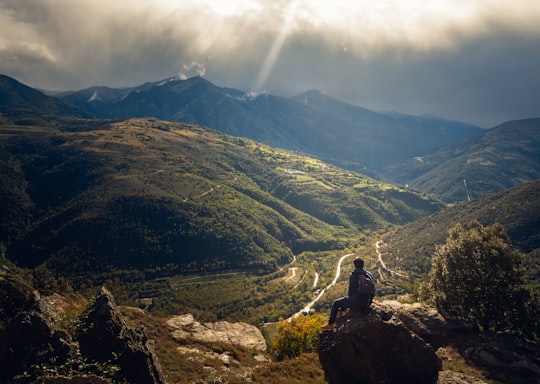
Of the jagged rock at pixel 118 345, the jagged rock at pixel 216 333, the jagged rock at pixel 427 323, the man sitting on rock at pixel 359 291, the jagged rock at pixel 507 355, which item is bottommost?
the jagged rock at pixel 216 333

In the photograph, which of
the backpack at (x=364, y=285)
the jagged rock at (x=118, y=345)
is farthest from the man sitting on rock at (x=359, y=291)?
the jagged rock at (x=118, y=345)

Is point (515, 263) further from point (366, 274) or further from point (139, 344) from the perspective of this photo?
point (139, 344)

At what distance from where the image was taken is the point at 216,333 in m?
62.5

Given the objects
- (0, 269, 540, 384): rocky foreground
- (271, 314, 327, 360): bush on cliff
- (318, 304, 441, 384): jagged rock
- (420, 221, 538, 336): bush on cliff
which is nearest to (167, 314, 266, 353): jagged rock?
(271, 314, 327, 360): bush on cliff

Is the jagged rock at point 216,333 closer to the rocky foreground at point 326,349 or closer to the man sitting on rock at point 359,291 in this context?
the rocky foreground at point 326,349

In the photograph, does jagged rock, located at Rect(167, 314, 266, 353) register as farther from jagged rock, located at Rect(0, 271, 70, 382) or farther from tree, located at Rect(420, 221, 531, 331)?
tree, located at Rect(420, 221, 531, 331)

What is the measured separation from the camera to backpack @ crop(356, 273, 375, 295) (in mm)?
27734

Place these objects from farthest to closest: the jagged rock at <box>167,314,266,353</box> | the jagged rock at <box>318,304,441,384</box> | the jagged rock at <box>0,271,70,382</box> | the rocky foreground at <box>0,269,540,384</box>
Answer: the jagged rock at <box>167,314,266,353</box> → the jagged rock at <box>318,304,441,384</box> → the rocky foreground at <box>0,269,540,384</box> → the jagged rock at <box>0,271,70,382</box>

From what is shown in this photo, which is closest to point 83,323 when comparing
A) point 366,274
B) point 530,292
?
point 366,274

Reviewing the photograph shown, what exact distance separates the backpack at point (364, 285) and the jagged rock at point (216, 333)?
119ft

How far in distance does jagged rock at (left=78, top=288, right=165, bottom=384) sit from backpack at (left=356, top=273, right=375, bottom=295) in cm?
1733

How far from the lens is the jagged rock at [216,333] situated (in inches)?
2250

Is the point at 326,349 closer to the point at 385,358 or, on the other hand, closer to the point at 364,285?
the point at 385,358

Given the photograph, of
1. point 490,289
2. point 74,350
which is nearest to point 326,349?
point 74,350
